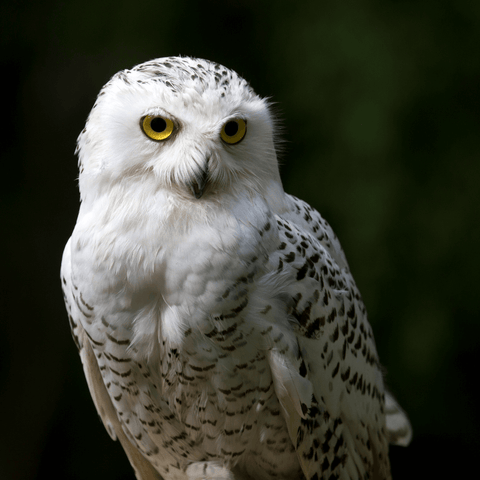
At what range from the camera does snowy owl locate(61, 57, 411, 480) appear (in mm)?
1064

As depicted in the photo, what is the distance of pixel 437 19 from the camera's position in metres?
2.14

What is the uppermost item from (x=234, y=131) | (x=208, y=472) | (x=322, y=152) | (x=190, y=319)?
(x=234, y=131)

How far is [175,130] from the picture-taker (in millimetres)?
1052

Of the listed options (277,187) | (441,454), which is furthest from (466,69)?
(441,454)

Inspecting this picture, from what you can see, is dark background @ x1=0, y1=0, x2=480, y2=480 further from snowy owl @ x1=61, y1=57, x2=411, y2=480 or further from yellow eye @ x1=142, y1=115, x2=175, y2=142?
yellow eye @ x1=142, y1=115, x2=175, y2=142

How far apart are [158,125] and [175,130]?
0.11 feet

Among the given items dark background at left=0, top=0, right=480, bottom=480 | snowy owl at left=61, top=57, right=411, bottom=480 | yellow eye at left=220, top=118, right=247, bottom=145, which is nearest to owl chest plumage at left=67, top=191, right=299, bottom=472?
snowy owl at left=61, top=57, right=411, bottom=480

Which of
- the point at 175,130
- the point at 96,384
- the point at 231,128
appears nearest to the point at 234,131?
the point at 231,128

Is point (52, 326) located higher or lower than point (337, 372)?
lower

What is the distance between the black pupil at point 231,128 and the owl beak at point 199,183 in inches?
3.5

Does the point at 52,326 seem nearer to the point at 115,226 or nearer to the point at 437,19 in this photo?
the point at 115,226

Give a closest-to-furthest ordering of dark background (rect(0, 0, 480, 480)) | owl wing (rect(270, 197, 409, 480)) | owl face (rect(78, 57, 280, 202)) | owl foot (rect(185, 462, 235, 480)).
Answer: owl face (rect(78, 57, 280, 202)) < owl wing (rect(270, 197, 409, 480)) < owl foot (rect(185, 462, 235, 480)) < dark background (rect(0, 0, 480, 480))

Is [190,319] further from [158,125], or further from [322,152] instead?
[322,152]

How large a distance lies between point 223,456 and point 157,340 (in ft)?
1.24
